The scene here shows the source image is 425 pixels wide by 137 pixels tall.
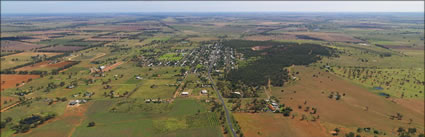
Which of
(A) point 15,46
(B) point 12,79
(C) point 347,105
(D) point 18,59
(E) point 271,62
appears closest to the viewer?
(C) point 347,105

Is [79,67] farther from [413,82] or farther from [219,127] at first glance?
[413,82]

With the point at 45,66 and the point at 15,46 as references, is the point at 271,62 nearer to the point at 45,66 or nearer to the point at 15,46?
the point at 45,66

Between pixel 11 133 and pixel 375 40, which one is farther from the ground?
pixel 375 40

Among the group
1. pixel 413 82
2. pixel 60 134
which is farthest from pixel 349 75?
pixel 60 134

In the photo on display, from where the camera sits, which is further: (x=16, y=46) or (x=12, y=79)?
(x=16, y=46)

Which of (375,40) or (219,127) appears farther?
(375,40)

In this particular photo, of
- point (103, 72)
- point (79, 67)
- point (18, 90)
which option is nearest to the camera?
point (18, 90)

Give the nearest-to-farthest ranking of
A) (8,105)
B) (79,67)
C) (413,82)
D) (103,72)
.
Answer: (8,105), (413,82), (103,72), (79,67)

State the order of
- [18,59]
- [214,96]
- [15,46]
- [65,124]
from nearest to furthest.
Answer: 1. [65,124]
2. [214,96]
3. [18,59]
4. [15,46]

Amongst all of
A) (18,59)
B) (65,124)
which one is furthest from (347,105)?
(18,59)
